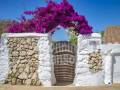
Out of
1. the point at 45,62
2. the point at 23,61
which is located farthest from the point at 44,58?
the point at 23,61

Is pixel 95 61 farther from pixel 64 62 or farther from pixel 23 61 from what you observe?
pixel 23 61

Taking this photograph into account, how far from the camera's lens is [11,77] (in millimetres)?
18750

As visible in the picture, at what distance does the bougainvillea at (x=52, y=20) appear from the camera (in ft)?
63.7

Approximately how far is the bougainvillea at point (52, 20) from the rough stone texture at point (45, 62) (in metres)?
1.03

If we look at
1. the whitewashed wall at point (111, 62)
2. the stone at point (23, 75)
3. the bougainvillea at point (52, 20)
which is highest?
the bougainvillea at point (52, 20)

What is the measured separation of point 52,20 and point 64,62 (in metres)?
2.35

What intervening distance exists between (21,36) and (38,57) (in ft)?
4.24

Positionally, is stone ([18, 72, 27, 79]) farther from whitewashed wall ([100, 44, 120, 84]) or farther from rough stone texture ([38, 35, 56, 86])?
whitewashed wall ([100, 44, 120, 84])

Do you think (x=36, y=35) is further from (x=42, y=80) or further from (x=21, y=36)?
(x=42, y=80)

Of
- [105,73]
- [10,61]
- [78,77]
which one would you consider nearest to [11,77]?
[10,61]

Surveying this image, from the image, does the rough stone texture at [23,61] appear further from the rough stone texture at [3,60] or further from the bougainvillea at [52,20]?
the bougainvillea at [52,20]

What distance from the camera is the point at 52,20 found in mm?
19516

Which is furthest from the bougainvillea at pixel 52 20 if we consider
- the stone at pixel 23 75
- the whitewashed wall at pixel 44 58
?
the stone at pixel 23 75

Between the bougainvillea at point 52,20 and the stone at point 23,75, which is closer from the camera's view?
the stone at point 23,75
